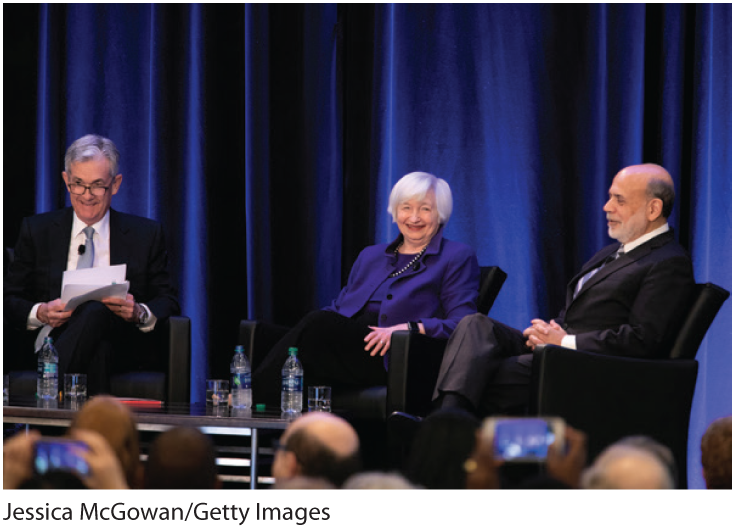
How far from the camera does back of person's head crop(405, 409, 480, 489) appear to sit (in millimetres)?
1710

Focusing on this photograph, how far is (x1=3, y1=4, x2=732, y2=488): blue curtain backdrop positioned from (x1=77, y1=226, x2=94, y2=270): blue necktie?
0.75m

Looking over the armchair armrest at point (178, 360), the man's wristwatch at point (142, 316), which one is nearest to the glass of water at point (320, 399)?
the armchair armrest at point (178, 360)

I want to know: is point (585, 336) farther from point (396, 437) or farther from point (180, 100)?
point (180, 100)

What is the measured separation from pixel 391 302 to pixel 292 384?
2.02ft

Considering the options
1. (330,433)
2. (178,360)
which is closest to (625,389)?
(330,433)

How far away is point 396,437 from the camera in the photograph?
3150 millimetres

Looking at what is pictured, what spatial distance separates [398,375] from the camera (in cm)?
331

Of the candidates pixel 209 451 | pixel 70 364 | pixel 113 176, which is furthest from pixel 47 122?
pixel 209 451

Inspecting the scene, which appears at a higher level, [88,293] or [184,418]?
[88,293]

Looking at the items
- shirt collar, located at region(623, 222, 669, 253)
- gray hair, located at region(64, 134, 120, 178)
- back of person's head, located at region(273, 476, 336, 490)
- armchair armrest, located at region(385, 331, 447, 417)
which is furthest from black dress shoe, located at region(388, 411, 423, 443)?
gray hair, located at region(64, 134, 120, 178)

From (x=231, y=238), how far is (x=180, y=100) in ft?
2.39

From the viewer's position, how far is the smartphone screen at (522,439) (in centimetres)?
162

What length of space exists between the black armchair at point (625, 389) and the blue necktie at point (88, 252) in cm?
208

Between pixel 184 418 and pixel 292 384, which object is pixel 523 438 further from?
pixel 292 384
